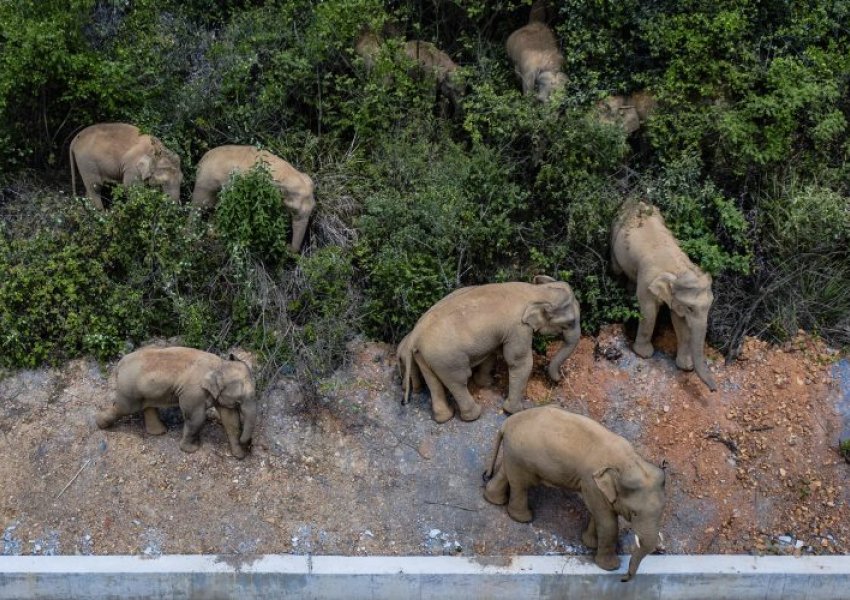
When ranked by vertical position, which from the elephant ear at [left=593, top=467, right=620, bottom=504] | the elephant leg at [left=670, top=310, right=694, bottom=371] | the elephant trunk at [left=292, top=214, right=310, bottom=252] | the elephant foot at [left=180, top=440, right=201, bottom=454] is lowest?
the elephant foot at [left=180, top=440, right=201, bottom=454]

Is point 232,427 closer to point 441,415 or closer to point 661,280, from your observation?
point 441,415

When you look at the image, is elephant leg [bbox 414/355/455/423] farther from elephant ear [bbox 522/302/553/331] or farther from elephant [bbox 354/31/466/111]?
elephant [bbox 354/31/466/111]

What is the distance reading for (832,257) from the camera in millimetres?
10984

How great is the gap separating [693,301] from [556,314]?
4.64 ft

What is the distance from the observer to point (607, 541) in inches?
336

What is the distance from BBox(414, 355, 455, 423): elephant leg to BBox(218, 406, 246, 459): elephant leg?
1.78 metres

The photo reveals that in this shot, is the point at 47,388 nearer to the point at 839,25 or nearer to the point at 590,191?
the point at 590,191

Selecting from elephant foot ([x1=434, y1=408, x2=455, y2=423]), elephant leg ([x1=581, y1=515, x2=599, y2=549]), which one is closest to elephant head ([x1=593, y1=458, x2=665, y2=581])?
elephant leg ([x1=581, y1=515, x2=599, y2=549])

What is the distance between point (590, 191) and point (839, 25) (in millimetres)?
3560

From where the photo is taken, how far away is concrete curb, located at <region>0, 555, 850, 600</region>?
8570 mm

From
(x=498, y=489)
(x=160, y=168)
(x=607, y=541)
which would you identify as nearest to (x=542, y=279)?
(x=498, y=489)

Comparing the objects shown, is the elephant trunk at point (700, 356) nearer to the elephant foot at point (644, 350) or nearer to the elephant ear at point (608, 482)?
the elephant foot at point (644, 350)

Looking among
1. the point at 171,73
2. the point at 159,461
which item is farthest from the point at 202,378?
the point at 171,73

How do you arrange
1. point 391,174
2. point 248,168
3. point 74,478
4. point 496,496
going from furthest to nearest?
point 391,174, point 248,168, point 74,478, point 496,496
